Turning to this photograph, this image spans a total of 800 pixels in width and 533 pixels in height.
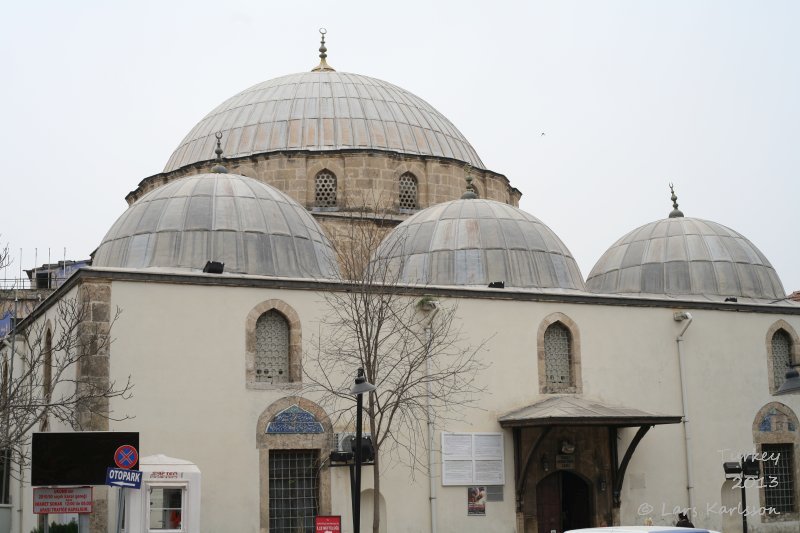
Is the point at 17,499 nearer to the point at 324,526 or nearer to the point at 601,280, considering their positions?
the point at 324,526

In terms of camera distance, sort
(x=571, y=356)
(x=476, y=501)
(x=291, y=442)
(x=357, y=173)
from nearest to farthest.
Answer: (x=291, y=442) → (x=476, y=501) → (x=571, y=356) → (x=357, y=173)

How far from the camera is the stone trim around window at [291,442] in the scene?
18.2 metres

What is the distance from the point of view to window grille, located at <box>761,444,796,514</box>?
74.6 feet

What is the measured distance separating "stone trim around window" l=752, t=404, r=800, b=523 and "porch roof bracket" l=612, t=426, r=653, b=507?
3.47m

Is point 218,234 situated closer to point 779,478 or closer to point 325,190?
point 325,190

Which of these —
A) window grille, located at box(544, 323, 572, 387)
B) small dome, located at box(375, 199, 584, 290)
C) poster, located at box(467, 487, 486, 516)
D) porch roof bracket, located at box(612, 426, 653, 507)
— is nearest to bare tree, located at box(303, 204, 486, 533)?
poster, located at box(467, 487, 486, 516)

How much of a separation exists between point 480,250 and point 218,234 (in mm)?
5274

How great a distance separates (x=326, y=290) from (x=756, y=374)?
9.24m

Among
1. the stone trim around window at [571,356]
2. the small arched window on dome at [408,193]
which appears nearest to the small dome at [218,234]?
the stone trim around window at [571,356]

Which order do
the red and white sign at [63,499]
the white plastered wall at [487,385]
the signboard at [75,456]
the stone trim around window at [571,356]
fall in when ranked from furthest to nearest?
1. the stone trim around window at [571,356]
2. the white plastered wall at [487,385]
3. the red and white sign at [63,499]
4. the signboard at [75,456]

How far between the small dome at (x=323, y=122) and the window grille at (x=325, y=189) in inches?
30.4

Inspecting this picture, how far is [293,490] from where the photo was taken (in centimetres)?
1867

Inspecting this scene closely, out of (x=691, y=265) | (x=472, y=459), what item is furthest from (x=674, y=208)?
(x=472, y=459)

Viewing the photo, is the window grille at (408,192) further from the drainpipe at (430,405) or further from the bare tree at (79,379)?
→ the bare tree at (79,379)
